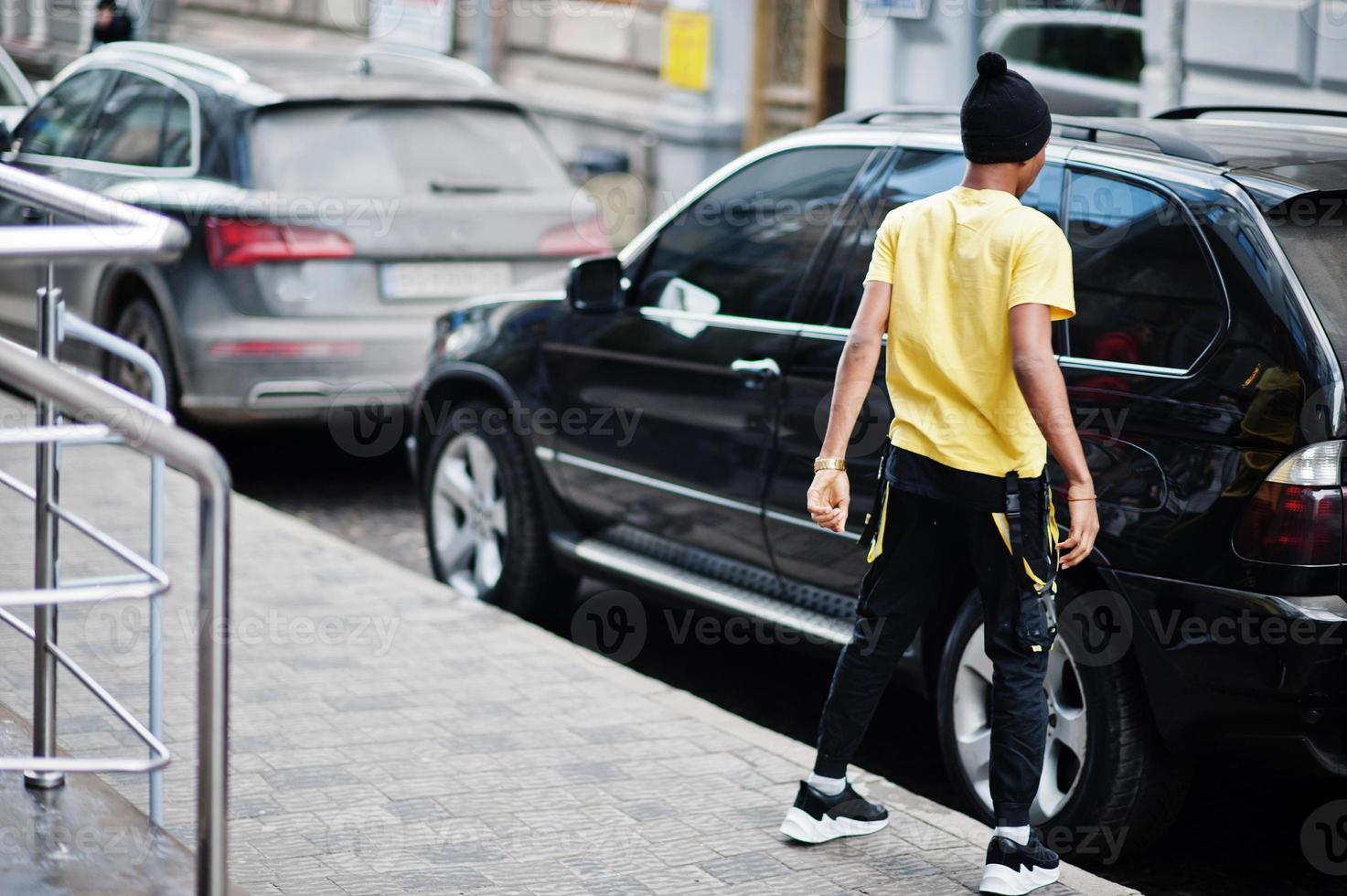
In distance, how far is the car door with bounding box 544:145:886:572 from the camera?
5.33 meters

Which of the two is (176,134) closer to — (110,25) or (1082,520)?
(1082,520)

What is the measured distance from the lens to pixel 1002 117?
12.6 ft

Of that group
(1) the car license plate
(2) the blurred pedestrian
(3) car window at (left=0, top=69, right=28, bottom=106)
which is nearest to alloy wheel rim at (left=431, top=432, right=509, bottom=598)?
(1) the car license plate

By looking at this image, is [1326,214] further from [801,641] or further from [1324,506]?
[801,641]

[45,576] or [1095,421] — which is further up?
[1095,421]

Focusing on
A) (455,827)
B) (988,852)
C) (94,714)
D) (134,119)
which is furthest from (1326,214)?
(134,119)

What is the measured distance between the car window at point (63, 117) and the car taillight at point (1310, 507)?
684 cm

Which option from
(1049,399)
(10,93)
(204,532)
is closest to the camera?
(204,532)

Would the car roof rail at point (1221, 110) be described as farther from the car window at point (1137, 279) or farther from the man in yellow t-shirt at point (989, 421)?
the man in yellow t-shirt at point (989, 421)

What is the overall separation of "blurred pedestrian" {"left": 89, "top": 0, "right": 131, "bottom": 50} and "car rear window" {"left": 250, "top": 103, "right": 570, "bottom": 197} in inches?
397

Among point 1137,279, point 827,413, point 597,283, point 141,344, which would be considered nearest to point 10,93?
point 141,344

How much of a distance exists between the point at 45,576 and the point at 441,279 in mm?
4661

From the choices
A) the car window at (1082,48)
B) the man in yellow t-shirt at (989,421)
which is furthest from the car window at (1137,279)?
the car window at (1082,48)

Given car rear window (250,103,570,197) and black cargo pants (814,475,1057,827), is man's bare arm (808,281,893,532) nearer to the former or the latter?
black cargo pants (814,475,1057,827)
